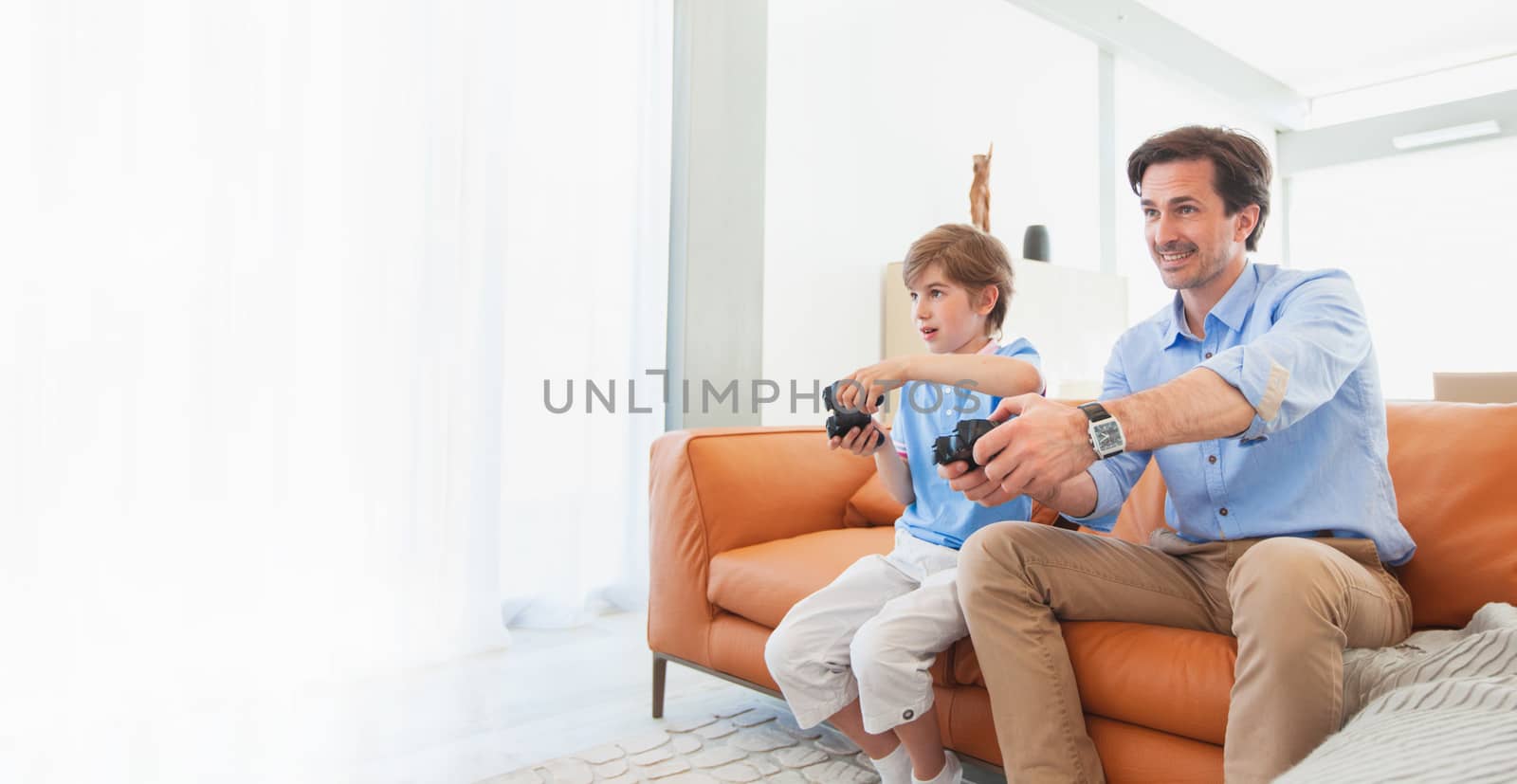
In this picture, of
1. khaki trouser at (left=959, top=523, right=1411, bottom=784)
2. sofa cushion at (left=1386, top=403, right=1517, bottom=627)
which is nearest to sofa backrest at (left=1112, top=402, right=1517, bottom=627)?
sofa cushion at (left=1386, top=403, right=1517, bottom=627)

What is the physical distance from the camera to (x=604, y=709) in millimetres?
2072

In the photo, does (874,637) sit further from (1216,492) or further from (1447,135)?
(1447,135)

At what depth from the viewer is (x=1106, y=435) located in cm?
104

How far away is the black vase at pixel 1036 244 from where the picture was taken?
4383 millimetres

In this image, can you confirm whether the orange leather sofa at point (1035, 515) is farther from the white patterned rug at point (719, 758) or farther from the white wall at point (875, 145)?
the white wall at point (875, 145)

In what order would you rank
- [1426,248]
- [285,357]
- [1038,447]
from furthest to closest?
[1426,248], [285,357], [1038,447]

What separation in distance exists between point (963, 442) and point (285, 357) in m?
1.84

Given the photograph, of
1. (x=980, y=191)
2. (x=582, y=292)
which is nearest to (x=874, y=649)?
(x=582, y=292)

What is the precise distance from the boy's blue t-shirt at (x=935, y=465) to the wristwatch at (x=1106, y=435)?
51 centimetres

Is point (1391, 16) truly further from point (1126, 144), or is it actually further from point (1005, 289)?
point (1005, 289)

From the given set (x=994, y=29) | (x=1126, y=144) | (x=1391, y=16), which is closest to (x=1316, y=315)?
(x=994, y=29)

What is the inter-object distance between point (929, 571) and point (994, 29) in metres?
3.89

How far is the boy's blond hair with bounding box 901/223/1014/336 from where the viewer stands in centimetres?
167

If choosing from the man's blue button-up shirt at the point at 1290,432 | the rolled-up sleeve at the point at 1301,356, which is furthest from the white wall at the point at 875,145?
the rolled-up sleeve at the point at 1301,356
